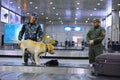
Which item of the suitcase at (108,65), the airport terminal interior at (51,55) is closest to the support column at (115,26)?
the airport terminal interior at (51,55)

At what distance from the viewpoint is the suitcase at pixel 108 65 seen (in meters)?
5.93

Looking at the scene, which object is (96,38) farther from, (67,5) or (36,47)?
(67,5)

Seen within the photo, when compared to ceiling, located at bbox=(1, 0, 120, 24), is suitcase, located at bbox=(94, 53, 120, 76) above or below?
below

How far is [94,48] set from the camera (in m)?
8.28

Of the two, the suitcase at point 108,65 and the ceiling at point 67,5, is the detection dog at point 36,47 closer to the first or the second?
the suitcase at point 108,65

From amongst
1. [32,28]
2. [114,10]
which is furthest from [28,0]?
[32,28]

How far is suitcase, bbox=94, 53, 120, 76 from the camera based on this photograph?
19.5ft

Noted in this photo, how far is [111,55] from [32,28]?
2992 millimetres

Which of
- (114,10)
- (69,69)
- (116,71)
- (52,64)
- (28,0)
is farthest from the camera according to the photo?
(114,10)

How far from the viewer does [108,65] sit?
5980 mm

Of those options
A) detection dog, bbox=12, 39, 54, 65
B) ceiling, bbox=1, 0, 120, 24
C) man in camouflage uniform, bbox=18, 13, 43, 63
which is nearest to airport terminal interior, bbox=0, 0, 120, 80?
ceiling, bbox=1, 0, 120, 24

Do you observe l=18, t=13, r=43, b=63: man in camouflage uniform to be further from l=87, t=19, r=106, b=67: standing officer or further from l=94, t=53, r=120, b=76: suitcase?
l=94, t=53, r=120, b=76: suitcase

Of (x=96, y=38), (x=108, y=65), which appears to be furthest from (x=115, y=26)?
(x=108, y=65)

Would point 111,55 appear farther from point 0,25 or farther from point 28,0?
point 0,25
